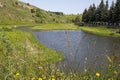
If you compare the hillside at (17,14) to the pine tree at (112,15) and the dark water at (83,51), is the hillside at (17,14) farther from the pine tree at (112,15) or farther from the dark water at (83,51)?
the dark water at (83,51)

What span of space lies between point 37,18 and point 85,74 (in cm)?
16593

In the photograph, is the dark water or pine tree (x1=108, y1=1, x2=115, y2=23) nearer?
the dark water

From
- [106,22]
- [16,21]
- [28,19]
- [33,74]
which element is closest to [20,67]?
[33,74]

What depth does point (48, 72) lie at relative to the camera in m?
6.72

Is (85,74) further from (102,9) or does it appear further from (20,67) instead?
(102,9)

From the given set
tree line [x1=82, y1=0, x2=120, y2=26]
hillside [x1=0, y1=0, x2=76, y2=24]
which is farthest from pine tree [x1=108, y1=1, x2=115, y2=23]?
hillside [x1=0, y1=0, x2=76, y2=24]

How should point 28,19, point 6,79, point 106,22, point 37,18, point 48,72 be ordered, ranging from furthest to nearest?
1. point 37,18
2. point 28,19
3. point 106,22
4. point 48,72
5. point 6,79

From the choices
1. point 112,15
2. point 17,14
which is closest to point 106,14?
point 112,15

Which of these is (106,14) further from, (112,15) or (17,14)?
(17,14)

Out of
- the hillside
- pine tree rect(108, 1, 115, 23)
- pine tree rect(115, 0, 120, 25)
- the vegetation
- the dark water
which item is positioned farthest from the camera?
the hillside

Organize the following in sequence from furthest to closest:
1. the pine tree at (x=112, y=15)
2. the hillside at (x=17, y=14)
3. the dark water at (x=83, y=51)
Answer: the hillside at (x=17, y=14) < the pine tree at (x=112, y=15) < the dark water at (x=83, y=51)

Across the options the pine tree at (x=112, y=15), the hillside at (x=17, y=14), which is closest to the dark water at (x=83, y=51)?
the pine tree at (x=112, y=15)

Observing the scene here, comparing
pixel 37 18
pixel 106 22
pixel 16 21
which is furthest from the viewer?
pixel 37 18

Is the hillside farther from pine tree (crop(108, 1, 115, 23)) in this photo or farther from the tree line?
pine tree (crop(108, 1, 115, 23))
